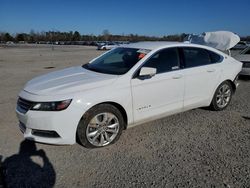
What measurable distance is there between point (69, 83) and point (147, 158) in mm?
1594

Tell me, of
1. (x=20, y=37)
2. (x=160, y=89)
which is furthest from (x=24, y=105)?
(x=20, y=37)

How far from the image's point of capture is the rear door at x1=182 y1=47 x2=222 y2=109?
4449 mm

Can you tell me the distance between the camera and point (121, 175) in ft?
9.73

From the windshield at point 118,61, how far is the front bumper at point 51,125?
1094 millimetres

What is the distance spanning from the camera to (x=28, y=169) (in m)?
3.09

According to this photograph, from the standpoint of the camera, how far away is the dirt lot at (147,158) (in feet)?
9.37

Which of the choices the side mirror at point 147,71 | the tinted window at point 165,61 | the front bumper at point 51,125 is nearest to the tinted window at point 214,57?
the tinted window at point 165,61

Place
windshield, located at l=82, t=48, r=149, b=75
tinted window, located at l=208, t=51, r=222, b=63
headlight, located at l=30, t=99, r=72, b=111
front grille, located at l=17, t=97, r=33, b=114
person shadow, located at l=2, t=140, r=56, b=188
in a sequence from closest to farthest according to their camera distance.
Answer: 1. person shadow, located at l=2, t=140, r=56, b=188
2. headlight, located at l=30, t=99, r=72, b=111
3. front grille, located at l=17, t=97, r=33, b=114
4. windshield, located at l=82, t=48, r=149, b=75
5. tinted window, located at l=208, t=51, r=222, b=63

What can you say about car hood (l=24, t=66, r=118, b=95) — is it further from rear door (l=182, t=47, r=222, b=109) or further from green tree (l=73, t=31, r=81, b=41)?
green tree (l=73, t=31, r=81, b=41)

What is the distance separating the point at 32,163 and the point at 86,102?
110cm

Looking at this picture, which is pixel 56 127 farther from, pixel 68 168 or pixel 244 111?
pixel 244 111

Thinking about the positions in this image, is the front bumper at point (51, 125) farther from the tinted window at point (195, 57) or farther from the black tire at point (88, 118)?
the tinted window at point (195, 57)

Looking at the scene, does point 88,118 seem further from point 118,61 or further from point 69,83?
point 118,61

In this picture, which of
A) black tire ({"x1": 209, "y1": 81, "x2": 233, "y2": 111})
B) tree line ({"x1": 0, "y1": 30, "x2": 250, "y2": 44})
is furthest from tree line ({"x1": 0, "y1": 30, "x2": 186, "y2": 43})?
black tire ({"x1": 209, "y1": 81, "x2": 233, "y2": 111})
